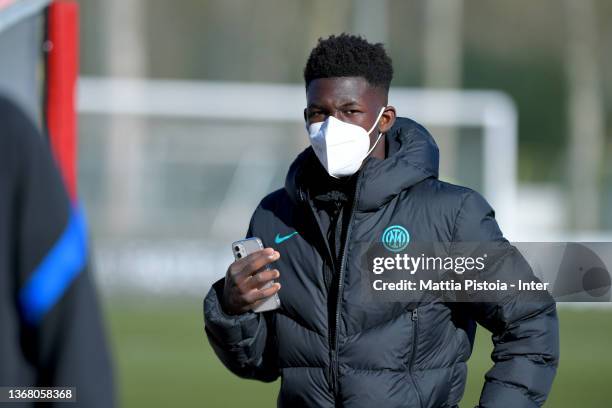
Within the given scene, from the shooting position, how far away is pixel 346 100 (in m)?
3.01

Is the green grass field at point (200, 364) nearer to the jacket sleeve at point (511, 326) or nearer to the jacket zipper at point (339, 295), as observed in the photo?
the jacket sleeve at point (511, 326)

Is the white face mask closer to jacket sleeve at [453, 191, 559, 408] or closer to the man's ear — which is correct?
the man's ear

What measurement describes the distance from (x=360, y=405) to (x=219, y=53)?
107ft

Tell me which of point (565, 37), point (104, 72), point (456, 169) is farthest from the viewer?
point (565, 37)

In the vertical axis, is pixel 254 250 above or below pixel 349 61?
below

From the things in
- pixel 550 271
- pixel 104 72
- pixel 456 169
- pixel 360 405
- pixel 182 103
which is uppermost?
pixel 104 72

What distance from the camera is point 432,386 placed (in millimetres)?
2795

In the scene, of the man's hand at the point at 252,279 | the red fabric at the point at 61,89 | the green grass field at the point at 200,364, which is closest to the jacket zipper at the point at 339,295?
the man's hand at the point at 252,279

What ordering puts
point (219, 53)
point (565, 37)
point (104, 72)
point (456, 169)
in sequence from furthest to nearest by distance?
point (565, 37) < point (219, 53) < point (104, 72) < point (456, 169)

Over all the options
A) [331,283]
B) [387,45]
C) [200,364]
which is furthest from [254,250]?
[387,45]

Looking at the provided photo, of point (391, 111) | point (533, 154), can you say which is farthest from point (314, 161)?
point (533, 154)

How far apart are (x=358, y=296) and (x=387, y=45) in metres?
31.5

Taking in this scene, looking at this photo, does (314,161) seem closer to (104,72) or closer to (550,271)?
(550,271)

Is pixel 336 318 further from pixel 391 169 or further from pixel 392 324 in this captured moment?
pixel 391 169
